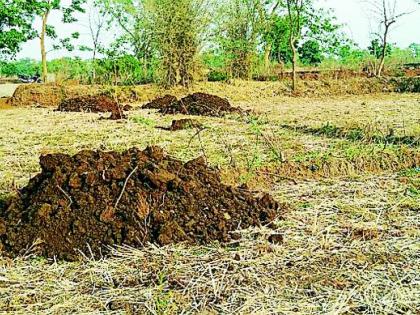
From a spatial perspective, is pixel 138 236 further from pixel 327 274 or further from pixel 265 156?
pixel 265 156

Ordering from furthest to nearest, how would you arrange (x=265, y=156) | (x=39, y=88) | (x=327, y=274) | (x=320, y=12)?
(x=320, y=12) → (x=39, y=88) → (x=265, y=156) → (x=327, y=274)

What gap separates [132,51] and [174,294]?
2553 centimetres

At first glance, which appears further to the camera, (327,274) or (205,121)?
(205,121)

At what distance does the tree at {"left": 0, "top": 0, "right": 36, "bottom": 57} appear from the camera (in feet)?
→ 78.6

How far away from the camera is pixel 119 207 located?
4191 millimetres

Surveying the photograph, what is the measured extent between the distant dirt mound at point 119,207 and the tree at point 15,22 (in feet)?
69.4

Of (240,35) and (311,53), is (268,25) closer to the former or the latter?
(240,35)

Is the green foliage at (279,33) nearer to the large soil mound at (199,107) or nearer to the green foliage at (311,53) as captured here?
the green foliage at (311,53)

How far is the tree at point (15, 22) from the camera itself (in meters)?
24.0

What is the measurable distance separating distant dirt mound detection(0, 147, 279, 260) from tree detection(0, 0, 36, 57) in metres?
21.2

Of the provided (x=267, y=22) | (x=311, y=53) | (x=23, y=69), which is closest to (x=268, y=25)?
(x=267, y=22)

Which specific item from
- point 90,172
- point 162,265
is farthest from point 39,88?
point 162,265

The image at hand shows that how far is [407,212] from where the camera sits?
4.72m

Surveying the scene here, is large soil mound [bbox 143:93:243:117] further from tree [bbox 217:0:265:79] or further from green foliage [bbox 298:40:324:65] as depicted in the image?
green foliage [bbox 298:40:324:65]
